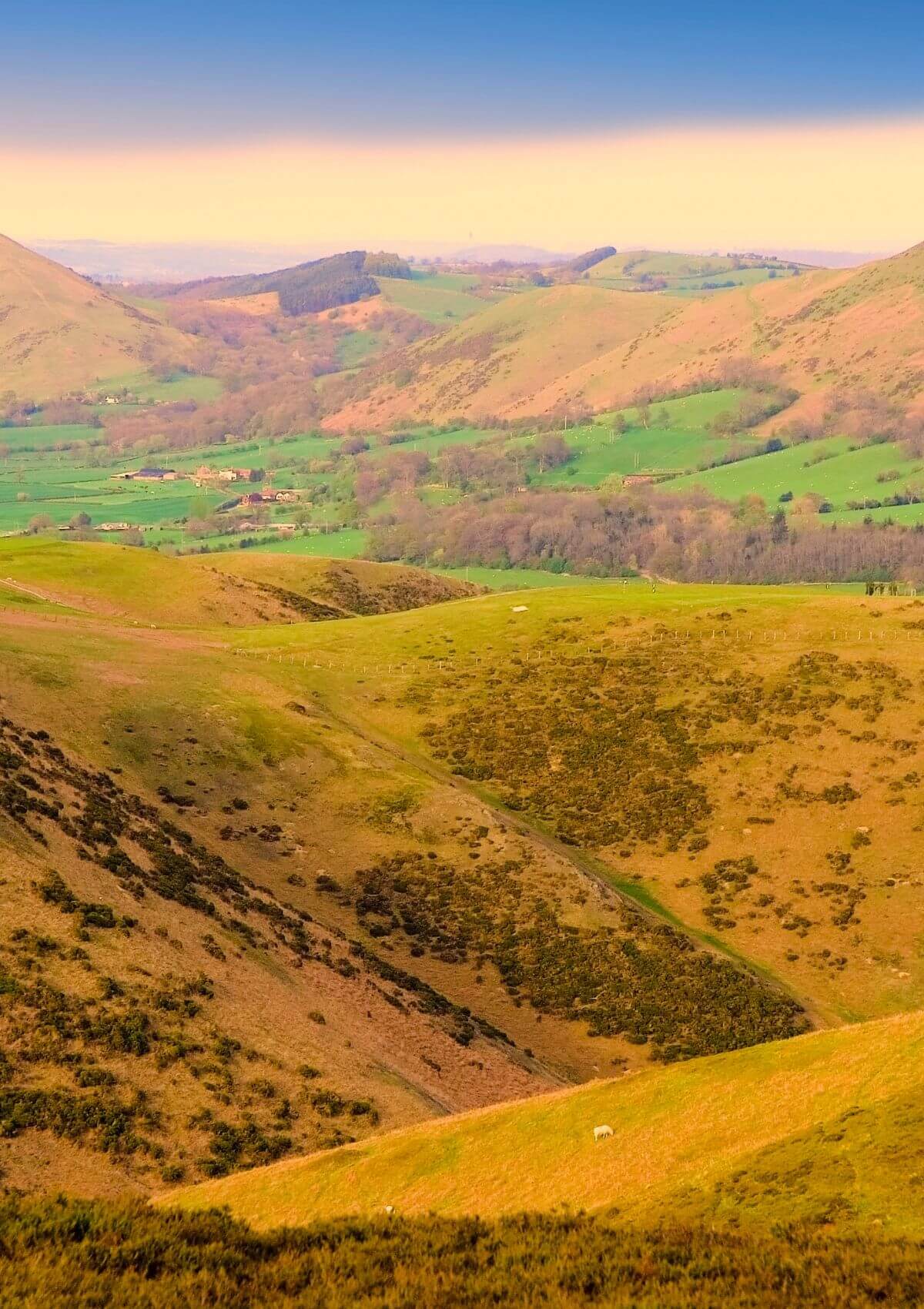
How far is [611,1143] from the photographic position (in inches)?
1533

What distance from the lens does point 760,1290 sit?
23.9 meters

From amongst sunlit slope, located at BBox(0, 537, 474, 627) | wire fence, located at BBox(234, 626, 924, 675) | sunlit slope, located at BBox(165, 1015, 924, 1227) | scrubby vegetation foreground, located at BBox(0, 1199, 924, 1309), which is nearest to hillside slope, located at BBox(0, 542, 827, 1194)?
wire fence, located at BBox(234, 626, 924, 675)

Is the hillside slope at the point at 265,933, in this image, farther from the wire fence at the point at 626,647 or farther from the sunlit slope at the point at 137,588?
the sunlit slope at the point at 137,588

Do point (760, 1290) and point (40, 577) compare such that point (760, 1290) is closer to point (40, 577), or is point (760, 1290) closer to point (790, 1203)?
point (790, 1203)

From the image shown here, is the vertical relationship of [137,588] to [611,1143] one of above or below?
above

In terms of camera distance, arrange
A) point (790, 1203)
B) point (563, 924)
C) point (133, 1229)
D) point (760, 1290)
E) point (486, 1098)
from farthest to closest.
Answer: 1. point (563, 924)
2. point (486, 1098)
3. point (790, 1203)
4. point (133, 1229)
5. point (760, 1290)

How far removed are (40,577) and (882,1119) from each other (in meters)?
147

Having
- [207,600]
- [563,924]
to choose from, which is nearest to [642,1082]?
[563,924]

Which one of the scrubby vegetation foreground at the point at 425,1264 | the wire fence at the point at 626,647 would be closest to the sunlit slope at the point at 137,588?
the wire fence at the point at 626,647

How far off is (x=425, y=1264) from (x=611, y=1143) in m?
13.4

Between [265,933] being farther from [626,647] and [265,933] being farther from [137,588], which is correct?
[137,588]

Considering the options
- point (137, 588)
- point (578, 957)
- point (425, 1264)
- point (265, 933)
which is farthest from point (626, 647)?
point (425, 1264)

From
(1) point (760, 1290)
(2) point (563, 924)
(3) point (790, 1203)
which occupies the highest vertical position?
(1) point (760, 1290)

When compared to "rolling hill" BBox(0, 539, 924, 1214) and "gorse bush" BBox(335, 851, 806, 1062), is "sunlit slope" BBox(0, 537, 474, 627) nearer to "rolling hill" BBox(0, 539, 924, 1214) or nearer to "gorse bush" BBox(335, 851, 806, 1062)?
"rolling hill" BBox(0, 539, 924, 1214)
